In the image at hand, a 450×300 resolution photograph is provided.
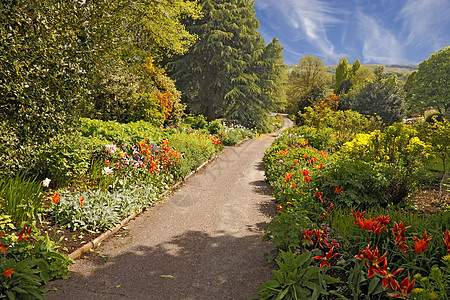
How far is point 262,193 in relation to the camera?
775cm

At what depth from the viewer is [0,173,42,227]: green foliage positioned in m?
4.11

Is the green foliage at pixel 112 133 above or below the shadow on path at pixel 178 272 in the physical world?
above

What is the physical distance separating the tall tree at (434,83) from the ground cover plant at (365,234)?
3117 cm

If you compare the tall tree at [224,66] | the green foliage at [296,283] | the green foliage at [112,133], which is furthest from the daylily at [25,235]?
the tall tree at [224,66]

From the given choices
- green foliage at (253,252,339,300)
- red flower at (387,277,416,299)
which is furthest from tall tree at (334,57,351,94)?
red flower at (387,277,416,299)

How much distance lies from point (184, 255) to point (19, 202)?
2.74 metres

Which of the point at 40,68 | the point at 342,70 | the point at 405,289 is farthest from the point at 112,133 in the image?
the point at 342,70

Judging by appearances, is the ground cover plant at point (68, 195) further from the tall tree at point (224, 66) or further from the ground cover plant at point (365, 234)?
the tall tree at point (224, 66)

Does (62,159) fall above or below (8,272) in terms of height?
above

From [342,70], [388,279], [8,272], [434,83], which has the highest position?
[342,70]

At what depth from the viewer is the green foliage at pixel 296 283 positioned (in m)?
2.89

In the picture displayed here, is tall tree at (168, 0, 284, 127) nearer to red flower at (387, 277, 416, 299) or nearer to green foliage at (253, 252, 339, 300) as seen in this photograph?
green foliage at (253, 252, 339, 300)

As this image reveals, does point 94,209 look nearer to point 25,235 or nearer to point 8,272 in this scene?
point 25,235

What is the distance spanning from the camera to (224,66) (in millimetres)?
21359
